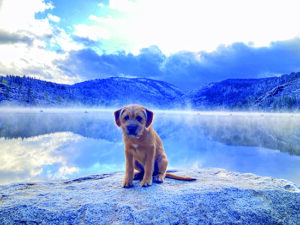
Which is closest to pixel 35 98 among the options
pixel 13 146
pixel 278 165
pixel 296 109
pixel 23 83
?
pixel 23 83

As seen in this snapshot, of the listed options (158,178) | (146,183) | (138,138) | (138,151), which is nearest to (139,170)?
(158,178)

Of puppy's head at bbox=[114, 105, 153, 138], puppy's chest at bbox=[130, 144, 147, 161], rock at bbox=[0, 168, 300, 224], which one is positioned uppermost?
puppy's head at bbox=[114, 105, 153, 138]

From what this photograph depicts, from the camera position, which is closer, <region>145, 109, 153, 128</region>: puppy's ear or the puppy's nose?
the puppy's nose

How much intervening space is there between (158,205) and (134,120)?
1.61m

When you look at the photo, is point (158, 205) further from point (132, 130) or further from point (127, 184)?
point (132, 130)

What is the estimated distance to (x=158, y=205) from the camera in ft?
10.8

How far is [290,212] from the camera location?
3586 mm

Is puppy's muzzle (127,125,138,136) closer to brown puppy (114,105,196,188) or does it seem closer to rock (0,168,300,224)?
brown puppy (114,105,196,188)

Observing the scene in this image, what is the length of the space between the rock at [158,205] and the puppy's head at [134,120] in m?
1.20

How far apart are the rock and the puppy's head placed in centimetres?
120

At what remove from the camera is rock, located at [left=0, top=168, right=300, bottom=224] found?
307 cm

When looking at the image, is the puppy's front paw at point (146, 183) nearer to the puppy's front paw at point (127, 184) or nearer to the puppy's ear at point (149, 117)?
the puppy's front paw at point (127, 184)

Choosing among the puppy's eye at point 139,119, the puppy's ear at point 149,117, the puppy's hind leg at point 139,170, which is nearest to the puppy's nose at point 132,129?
the puppy's eye at point 139,119

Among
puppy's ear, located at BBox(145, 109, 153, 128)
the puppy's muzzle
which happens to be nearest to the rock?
the puppy's muzzle
